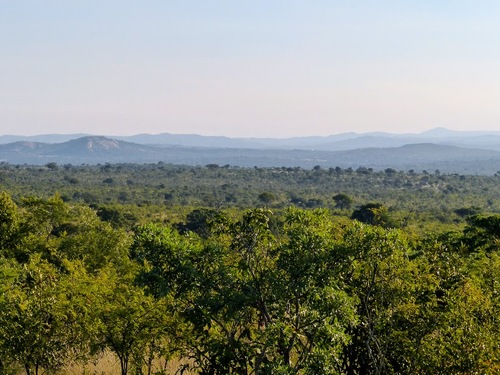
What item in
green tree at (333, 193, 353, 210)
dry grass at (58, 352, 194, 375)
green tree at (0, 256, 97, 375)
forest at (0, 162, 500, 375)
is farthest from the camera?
green tree at (333, 193, 353, 210)

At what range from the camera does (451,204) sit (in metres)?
109

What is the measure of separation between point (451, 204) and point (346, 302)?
10705 centimetres

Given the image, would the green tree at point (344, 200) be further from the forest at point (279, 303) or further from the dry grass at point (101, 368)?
the forest at point (279, 303)

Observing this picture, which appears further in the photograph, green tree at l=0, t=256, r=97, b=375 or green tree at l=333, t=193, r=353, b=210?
green tree at l=333, t=193, r=353, b=210

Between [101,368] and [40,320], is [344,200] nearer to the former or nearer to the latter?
[101,368]

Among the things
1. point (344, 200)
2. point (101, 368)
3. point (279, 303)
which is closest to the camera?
point (279, 303)

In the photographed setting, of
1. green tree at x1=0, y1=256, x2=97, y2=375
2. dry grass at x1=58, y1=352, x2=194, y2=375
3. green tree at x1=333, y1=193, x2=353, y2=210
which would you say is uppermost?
green tree at x1=0, y1=256, x2=97, y2=375

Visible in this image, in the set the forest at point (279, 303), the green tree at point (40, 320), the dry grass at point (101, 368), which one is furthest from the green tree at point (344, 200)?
the green tree at point (40, 320)

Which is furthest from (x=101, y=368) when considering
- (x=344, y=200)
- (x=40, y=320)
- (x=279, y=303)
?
(x=344, y=200)

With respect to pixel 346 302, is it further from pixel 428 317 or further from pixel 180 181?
pixel 180 181

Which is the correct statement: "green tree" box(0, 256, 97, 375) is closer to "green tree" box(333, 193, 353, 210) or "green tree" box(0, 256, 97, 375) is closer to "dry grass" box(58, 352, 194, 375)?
"dry grass" box(58, 352, 194, 375)

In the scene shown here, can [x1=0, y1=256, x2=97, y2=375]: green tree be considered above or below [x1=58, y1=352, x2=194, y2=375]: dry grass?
above

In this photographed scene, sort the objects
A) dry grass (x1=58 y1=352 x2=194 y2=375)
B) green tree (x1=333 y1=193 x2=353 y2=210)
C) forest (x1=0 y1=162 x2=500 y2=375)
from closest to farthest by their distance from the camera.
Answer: forest (x1=0 y1=162 x2=500 y2=375)
dry grass (x1=58 y1=352 x2=194 y2=375)
green tree (x1=333 y1=193 x2=353 y2=210)

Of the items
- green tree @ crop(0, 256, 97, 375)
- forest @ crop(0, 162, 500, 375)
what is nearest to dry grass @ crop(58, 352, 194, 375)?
forest @ crop(0, 162, 500, 375)
